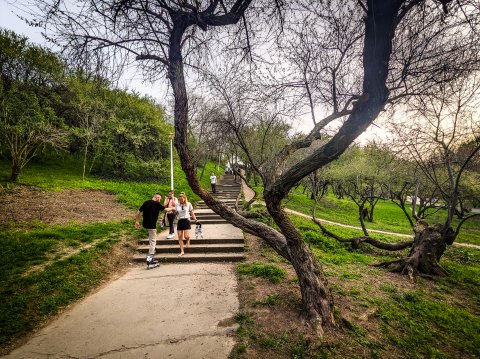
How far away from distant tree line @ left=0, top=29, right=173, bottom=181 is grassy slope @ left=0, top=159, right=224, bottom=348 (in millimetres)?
8964

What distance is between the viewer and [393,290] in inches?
216

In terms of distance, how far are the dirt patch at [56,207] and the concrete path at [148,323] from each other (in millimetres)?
5455

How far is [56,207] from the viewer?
10305mm

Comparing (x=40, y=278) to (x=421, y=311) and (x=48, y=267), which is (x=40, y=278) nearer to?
(x=48, y=267)

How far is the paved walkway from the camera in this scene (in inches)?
131

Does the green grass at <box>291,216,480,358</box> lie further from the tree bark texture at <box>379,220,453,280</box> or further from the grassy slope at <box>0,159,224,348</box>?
the grassy slope at <box>0,159,224,348</box>

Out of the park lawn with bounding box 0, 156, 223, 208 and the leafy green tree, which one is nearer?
the leafy green tree

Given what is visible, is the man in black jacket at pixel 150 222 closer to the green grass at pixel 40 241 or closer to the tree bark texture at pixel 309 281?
the green grass at pixel 40 241

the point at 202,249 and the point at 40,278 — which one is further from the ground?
the point at 202,249

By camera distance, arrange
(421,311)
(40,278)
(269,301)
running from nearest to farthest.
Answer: (269,301), (421,311), (40,278)

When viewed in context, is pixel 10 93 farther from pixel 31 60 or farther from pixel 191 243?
pixel 191 243

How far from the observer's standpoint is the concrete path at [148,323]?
3.33m

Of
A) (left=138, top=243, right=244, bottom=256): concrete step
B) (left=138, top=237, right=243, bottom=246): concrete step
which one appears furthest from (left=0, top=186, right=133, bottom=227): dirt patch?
(left=138, top=243, right=244, bottom=256): concrete step

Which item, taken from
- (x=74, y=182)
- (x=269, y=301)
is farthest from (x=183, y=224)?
(x=74, y=182)
